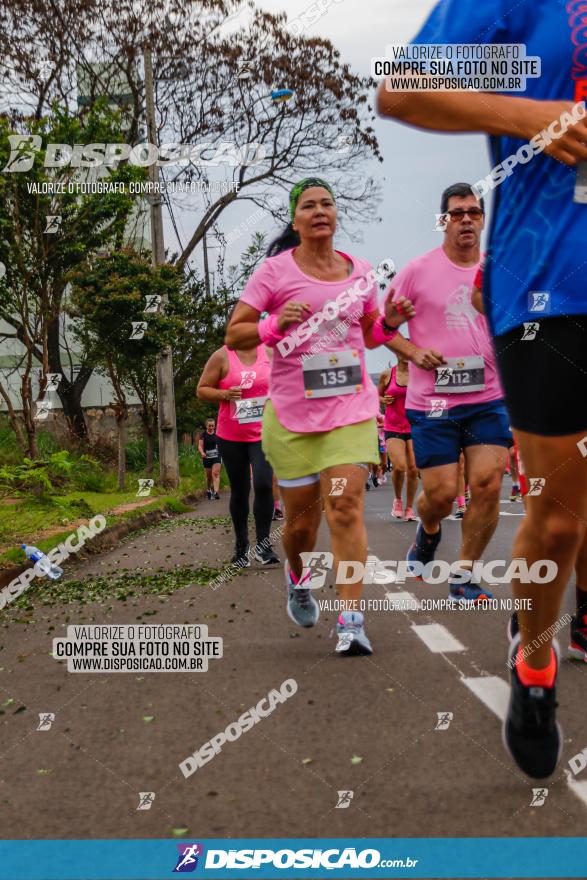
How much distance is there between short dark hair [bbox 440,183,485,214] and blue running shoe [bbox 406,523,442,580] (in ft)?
5.95

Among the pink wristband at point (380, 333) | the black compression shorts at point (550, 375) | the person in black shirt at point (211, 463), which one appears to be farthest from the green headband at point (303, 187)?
the person in black shirt at point (211, 463)

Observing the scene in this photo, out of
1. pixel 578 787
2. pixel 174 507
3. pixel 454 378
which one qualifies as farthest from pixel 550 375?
pixel 174 507

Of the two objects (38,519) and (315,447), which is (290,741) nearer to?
(315,447)

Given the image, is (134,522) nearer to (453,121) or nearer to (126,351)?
(126,351)

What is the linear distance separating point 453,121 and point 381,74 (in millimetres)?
254

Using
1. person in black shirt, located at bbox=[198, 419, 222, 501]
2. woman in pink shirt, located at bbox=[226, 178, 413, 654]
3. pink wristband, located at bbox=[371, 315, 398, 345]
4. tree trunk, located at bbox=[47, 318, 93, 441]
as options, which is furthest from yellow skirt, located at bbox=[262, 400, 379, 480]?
tree trunk, located at bbox=[47, 318, 93, 441]

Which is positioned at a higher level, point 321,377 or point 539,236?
point 539,236

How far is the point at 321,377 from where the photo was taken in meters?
5.10

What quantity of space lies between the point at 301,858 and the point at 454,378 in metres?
3.63

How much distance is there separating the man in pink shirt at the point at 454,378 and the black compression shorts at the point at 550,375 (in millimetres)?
3345

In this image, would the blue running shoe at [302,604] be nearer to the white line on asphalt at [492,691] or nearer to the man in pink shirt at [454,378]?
the man in pink shirt at [454,378]

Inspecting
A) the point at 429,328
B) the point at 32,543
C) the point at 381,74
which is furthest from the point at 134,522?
the point at 381,74

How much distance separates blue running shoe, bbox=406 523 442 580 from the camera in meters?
6.45

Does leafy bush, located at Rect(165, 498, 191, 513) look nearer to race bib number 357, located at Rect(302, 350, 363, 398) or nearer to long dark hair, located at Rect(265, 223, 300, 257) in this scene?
long dark hair, located at Rect(265, 223, 300, 257)
